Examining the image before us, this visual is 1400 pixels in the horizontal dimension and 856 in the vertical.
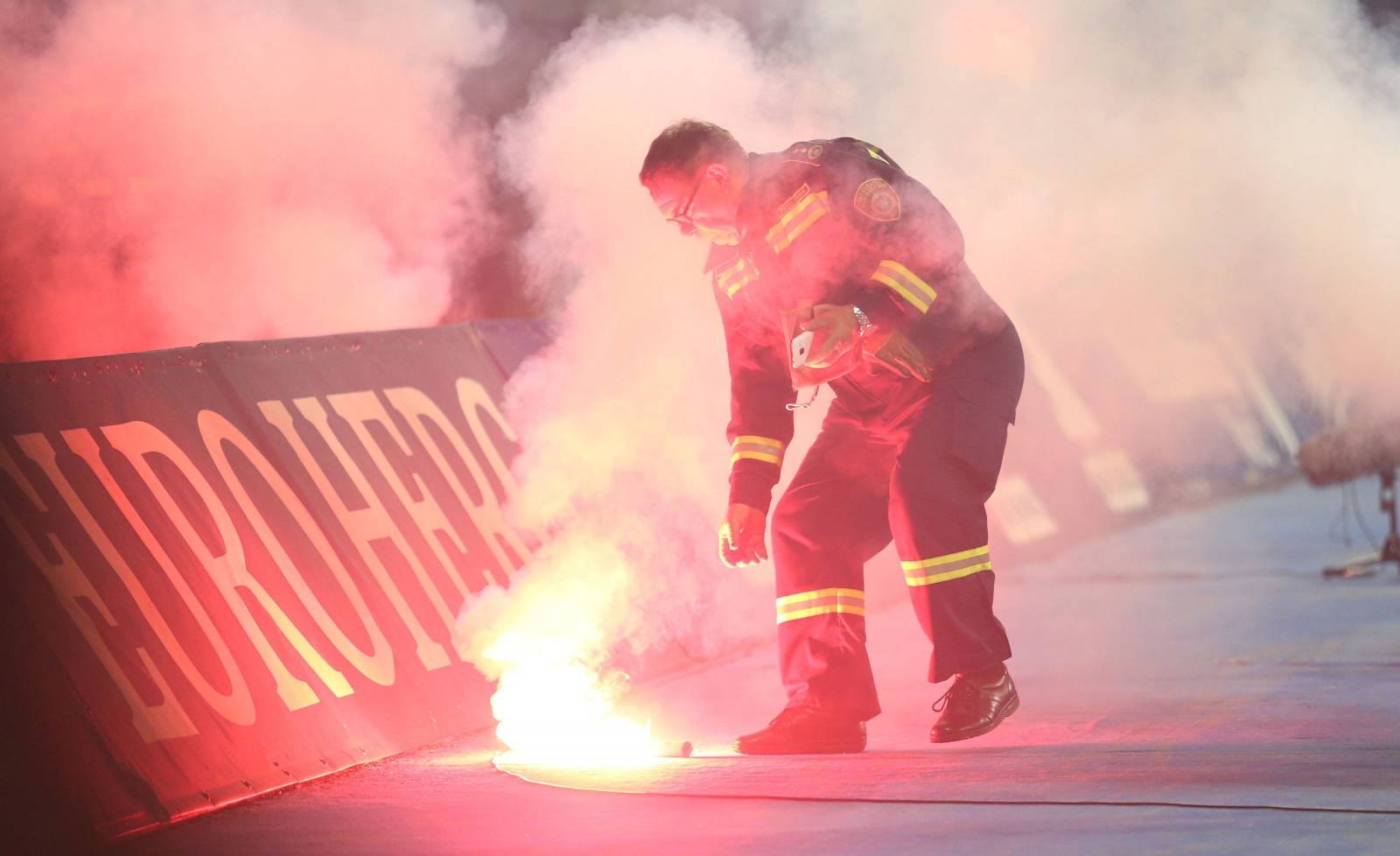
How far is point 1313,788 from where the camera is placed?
153 inches

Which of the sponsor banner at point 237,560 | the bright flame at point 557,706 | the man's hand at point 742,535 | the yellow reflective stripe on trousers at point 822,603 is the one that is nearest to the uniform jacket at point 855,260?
the man's hand at point 742,535

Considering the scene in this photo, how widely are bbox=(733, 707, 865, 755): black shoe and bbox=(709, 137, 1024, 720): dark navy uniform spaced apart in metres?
0.04

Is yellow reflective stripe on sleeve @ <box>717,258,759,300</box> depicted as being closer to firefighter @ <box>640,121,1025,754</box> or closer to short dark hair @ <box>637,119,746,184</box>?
firefighter @ <box>640,121,1025,754</box>

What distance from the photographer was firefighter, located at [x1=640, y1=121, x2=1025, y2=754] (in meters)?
4.68

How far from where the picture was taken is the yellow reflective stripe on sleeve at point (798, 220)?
4.72 metres

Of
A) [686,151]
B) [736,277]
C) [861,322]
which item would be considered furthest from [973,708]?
[686,151]

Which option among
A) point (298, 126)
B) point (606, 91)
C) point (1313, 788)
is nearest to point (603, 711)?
point (1313, 788)

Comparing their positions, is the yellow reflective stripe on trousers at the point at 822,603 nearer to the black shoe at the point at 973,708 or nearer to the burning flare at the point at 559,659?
the black shoe at the point at 973,708

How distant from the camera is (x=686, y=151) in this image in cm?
474

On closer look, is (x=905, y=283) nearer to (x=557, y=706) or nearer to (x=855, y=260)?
(x=855, y=260)

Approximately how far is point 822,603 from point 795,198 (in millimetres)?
1205

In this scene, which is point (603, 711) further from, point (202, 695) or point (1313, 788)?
point (1313, 788)

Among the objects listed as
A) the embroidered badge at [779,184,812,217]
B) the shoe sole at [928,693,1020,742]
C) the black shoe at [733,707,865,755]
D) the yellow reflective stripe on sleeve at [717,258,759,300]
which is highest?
the embroidered badge at [779,184,812,217]

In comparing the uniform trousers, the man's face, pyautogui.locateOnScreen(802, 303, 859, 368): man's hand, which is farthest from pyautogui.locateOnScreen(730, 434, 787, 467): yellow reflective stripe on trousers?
the man's face
